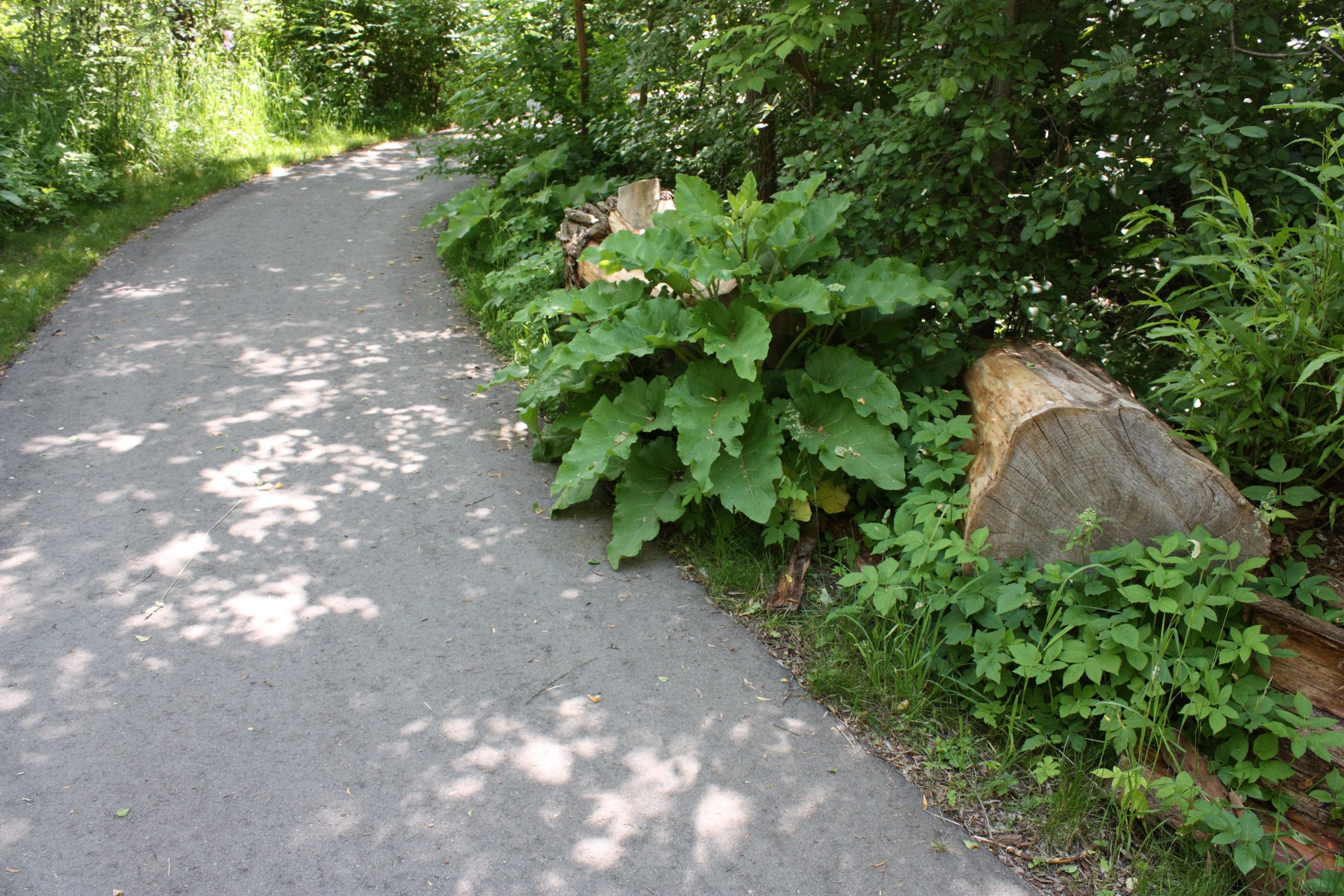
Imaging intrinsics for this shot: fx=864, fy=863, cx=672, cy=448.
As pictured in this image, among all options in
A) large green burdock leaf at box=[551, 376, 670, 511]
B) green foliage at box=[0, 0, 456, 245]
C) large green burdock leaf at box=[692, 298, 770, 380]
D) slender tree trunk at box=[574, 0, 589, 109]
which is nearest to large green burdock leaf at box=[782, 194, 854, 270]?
large green burdock leaf at box=[692, 298, 770, 380]

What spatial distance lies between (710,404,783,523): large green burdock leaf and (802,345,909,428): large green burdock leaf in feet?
0.95

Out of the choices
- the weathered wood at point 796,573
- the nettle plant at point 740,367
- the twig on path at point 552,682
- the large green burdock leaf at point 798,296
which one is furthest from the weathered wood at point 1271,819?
the large green burdock leaf at point 798,296

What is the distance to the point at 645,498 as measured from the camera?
4.10 m

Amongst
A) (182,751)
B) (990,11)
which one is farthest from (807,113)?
(182,751)

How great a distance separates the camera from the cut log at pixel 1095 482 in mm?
3016

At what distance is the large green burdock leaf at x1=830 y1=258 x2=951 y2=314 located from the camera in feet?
12.5

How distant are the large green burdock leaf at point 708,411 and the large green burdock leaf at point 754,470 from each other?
0.05 meters

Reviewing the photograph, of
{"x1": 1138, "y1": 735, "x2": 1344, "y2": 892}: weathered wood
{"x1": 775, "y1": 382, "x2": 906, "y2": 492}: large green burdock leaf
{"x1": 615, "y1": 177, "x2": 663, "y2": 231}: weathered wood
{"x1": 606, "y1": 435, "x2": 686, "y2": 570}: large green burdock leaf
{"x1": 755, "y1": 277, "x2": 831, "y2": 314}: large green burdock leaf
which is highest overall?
{"x1": 615, "y1": 177, "x2": 663, "y2": 231}: weathered wood

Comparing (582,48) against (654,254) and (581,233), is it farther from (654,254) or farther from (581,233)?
(654,254)

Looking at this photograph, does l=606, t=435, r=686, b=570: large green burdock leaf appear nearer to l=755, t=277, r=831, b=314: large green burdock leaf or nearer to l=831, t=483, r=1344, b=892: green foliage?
l=755, t=277, r=831, b=314: large green burdock leaf

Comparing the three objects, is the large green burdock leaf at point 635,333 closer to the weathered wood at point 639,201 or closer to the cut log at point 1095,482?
the cut log at point 1095,482

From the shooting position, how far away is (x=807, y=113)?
538 cm

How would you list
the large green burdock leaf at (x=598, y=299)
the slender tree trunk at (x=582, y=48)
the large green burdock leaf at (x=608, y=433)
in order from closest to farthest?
the large green burdock leaf at (x=608, y=433) → the large green burdock leaf at (x=598, y=299) → the slender tree trunk at (x=582, y=48)

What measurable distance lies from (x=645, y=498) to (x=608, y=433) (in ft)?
1.19
